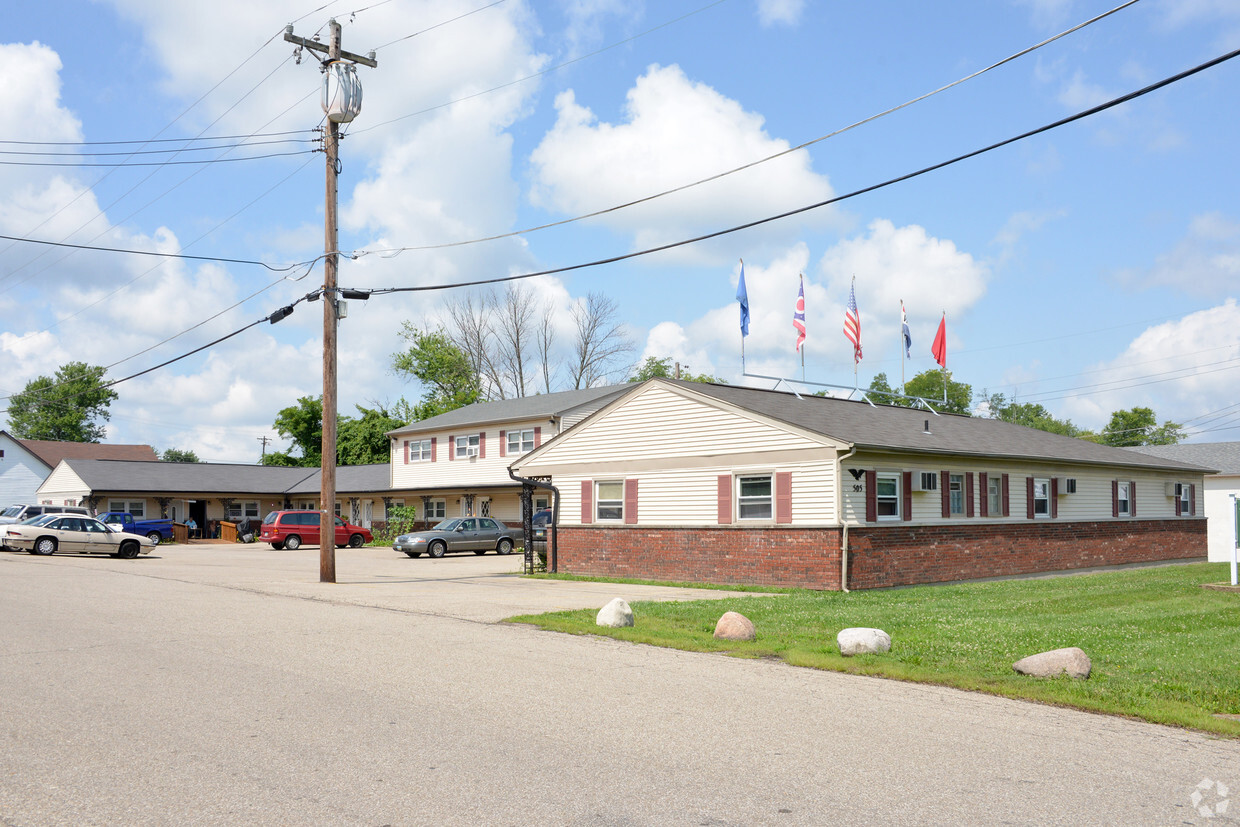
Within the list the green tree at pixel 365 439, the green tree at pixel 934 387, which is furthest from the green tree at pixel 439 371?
the green tree at pixel 934 387

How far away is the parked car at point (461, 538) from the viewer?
35469 millimetres

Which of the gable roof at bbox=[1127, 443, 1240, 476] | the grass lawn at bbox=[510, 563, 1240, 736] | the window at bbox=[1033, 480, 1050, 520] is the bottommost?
the grass lawn at bbox=[510, 563, 1240, 736]

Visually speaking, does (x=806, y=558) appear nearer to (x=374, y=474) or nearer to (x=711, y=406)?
(x=711, y=406)

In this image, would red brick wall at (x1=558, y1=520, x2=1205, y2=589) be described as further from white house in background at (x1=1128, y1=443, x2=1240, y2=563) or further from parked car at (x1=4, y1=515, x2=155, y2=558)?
parked car at (x1=4, y1=515, x2=155, y2=558)

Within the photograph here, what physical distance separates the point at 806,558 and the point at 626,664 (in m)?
10.4

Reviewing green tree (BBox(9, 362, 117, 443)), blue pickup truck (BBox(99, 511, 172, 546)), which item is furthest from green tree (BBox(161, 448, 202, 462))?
blue pickup truck (BBox(99, 511, 172, 546))

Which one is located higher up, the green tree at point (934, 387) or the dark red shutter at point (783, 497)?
the green tree at point (934, 387)

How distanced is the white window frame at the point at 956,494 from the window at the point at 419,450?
1208 inches

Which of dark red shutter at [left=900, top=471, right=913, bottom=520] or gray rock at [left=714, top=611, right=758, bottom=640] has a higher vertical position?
dark red shutter at [left=900, top=471, right=913, bottom=520]

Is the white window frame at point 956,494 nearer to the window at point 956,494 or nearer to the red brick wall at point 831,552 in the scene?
the window at point 956,494

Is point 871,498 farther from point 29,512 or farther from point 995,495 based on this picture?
point 29,512

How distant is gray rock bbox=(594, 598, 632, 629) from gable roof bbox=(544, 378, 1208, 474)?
7819mm

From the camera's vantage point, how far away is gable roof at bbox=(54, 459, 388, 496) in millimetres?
54000

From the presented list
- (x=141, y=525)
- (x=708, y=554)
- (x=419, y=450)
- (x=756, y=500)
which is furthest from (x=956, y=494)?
(x=141, y=525)
